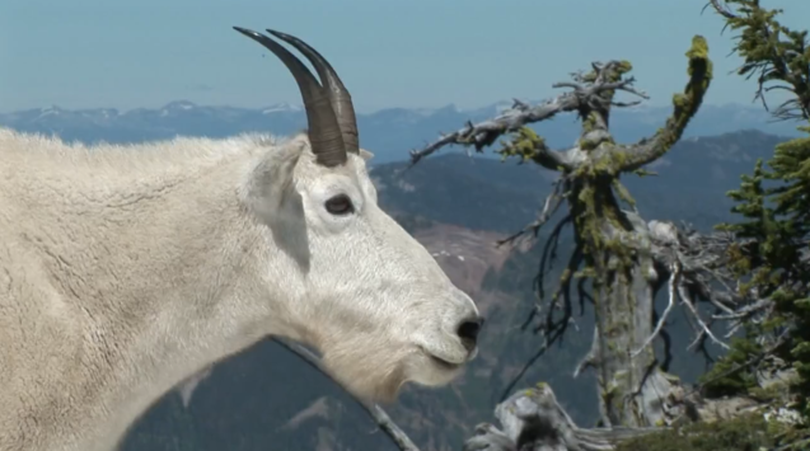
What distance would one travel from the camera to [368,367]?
17.8ft

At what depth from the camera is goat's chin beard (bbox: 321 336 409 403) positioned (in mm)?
5348

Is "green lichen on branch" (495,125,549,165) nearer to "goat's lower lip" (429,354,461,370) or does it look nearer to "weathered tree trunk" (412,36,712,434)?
"weathered tree trunk" (412,36,712,434)

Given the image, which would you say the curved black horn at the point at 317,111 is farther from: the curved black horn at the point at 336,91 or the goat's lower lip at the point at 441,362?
the goat's lower lip at the point at 441,362

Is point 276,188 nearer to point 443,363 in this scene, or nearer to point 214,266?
point 214,266

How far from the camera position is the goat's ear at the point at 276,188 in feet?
16.9

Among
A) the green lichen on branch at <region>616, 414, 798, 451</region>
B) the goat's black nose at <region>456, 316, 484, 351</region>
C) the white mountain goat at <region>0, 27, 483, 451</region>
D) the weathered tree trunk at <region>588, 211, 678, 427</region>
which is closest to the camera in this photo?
the white mountain goat at <region>0, 27, 483, 451</region>

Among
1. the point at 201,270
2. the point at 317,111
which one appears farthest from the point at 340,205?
the point at 201,270

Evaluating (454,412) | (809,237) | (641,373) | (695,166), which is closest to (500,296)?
(454,412)

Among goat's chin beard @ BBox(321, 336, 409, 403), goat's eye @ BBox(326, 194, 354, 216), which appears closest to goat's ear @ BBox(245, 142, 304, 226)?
goat's eye @ BBox(326, 194, 354, 216)

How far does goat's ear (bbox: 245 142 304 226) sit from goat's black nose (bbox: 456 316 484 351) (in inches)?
34.7

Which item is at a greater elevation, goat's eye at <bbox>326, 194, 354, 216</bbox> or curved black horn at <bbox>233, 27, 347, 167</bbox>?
curved black horn at <bbox>233, 27, 347, 167</bbox>

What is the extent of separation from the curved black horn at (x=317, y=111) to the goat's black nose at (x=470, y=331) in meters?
0.95

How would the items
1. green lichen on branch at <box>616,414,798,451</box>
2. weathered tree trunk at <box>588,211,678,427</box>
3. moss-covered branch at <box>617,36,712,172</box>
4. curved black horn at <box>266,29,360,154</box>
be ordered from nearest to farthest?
curved black horn at <box>266,29,360,154</box>
green lichen on branch at <box>616,414,798,451</box>
weathered tree trunk at <box>588,211,678,427</box>
moss-covered branch at <box>617,36,712,172</box>

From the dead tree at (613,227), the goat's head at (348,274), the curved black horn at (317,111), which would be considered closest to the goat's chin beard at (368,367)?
the goat's head at (348,274)
